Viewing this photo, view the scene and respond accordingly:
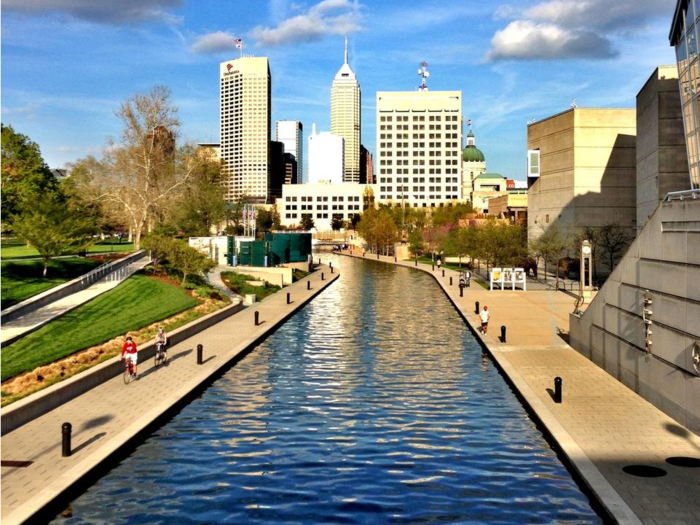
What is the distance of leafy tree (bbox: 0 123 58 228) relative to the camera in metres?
54.6

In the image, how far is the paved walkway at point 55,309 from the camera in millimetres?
28656

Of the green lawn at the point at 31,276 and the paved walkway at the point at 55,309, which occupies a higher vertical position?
the green lawn at the point at 31,276

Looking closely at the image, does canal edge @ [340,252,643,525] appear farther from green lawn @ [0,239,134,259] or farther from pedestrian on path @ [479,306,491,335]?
green lawn @ [0,239,134,259]

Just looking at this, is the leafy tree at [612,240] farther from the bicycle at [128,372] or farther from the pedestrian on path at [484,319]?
the bicycle at [128,372]

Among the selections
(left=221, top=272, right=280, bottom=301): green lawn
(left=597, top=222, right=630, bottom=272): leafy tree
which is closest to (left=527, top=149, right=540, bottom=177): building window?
(left=597, top=222, right=630, bottom=272): leafy tree

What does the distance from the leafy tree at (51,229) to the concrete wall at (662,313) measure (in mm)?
29719

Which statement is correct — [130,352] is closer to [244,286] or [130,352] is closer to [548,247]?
[244,286]

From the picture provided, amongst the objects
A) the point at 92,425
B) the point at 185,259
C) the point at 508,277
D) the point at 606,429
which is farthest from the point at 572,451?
the point at 508,277

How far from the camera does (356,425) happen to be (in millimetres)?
21062

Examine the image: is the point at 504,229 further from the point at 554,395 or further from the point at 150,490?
the point at 150,490

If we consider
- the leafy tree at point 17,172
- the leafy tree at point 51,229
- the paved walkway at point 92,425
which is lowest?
the paved walkway at point 92,425

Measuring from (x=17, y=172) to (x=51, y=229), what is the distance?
21758 millimetres

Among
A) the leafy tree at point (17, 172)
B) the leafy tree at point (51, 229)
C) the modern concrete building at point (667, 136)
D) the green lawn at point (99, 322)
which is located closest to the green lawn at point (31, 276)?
the leafy tree at point (51, 229)

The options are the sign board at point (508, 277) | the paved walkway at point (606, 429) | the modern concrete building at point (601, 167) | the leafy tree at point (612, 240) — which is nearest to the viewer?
the paved walkway at point (606, 429)
